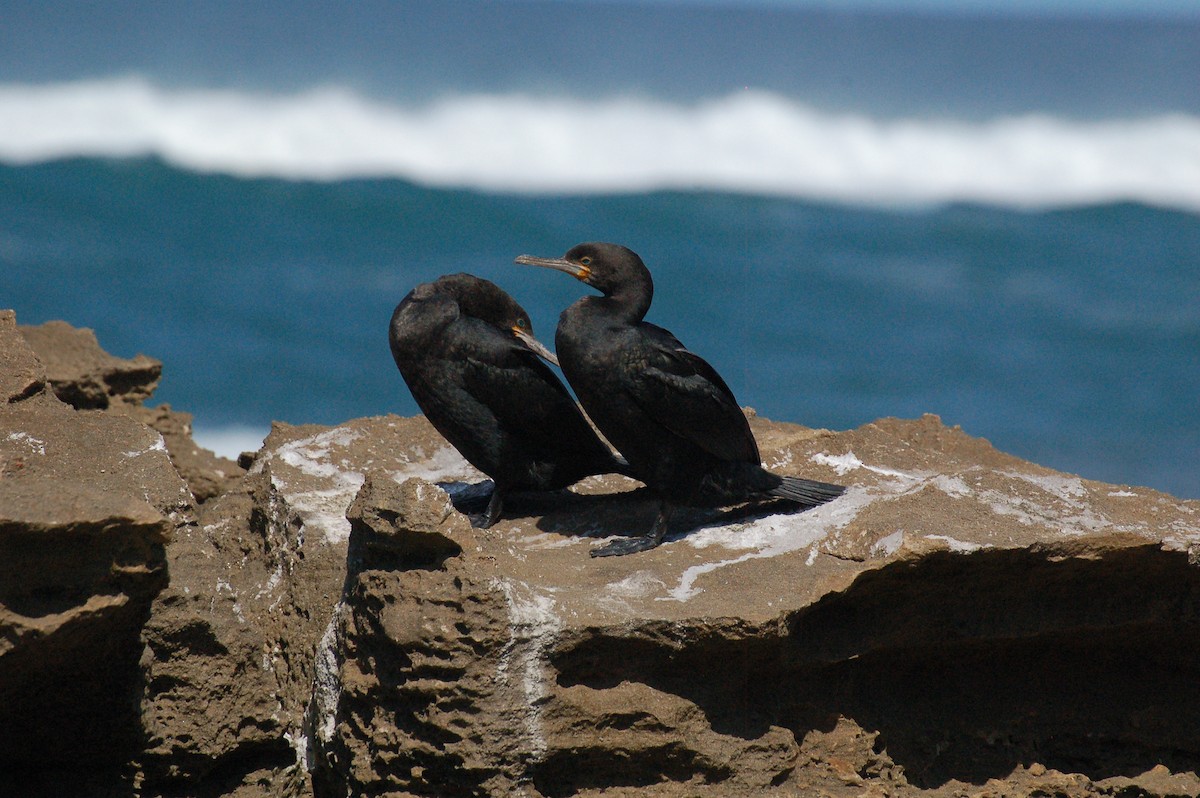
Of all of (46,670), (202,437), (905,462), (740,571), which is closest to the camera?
(46,670)

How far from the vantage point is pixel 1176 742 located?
19.0 feet

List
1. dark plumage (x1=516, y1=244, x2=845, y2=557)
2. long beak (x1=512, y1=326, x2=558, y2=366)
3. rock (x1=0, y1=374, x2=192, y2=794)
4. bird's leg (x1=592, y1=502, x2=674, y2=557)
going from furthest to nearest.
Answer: long beak (x1=512, y1=326, x2=558, y2=366)
dark plumage (x1=516, y1=244, x2=845, y2=557)
bird's leg (x1=592, y1=502, x2=674, y2=557)
rock (x1=0, y1=374, x2=192, y2=794)

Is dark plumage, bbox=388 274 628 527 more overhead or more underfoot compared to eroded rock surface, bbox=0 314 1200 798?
more overhead

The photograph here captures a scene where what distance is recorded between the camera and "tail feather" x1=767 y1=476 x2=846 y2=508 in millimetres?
6242

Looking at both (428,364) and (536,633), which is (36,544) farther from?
(428,364)

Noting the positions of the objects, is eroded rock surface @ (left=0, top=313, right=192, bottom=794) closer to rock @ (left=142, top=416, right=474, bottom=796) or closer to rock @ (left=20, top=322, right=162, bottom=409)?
rock @ (left=142, top=416, right=474, bottom=796)

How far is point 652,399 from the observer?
6121 mm

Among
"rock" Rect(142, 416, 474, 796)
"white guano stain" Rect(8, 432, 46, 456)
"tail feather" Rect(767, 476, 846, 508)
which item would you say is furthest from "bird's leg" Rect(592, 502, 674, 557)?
"white guano stain" Rect(8, 432, 46, 456)

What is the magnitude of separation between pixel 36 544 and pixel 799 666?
8.89 feet

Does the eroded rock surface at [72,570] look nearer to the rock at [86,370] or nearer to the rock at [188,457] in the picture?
the rock at [86,370]

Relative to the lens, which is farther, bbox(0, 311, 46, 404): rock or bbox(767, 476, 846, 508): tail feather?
bbox(0, 311, 46, 404): rock

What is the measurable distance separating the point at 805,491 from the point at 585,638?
5.41ft

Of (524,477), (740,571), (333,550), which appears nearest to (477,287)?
(524,477)

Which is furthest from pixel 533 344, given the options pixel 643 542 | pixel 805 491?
pixel 805 491
